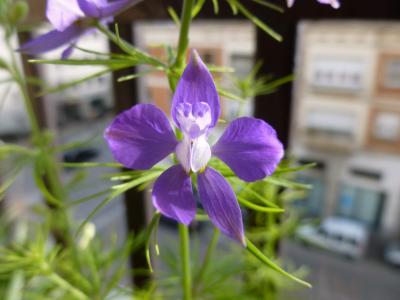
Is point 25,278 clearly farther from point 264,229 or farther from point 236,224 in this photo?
point 236,224

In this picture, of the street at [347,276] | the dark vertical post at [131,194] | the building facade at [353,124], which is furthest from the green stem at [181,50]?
the street at [347,276]

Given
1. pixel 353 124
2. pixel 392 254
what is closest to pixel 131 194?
pixel 353 124

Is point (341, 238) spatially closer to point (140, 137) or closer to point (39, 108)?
point (39, 108)

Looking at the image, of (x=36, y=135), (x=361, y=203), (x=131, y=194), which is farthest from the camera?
(x=361, y=203)

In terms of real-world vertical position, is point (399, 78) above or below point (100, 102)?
above

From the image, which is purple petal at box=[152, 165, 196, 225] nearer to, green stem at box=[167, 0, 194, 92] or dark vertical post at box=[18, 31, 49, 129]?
green stem at box=[167, 0, 194, 92]

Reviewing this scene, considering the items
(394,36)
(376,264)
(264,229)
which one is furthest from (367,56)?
(264,229)

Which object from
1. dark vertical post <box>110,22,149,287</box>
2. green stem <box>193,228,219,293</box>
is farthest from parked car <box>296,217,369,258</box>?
green stem <box>193,228,219,293</box>
